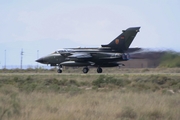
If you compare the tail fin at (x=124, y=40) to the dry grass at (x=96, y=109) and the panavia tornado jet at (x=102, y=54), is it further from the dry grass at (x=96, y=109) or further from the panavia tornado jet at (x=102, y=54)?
the dry grass at (x=96, y=109)

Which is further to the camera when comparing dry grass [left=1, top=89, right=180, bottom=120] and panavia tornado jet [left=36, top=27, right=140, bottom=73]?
panavia tornado jet [left=36, top=27, right=140, bottom=73]

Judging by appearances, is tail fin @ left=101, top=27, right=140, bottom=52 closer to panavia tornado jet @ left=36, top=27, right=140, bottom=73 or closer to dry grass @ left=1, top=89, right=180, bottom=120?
panavia tornado jet @ left=36, top=27, right=140, bottom=73

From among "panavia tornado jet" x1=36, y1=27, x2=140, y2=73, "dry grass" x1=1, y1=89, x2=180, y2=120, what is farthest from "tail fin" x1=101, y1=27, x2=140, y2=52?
"dry grass" x1=1, y1=89, x2=180, y2=120

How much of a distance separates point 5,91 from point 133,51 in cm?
2219

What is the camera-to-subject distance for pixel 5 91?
74.5 ft

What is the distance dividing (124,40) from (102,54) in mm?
2720

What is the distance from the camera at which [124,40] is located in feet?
137

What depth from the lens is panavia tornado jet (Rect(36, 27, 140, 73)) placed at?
41.6 meters

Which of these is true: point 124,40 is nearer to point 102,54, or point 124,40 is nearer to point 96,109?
point 102,54

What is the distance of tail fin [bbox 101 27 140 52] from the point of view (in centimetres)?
4160

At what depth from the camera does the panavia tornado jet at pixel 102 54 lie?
4156cm

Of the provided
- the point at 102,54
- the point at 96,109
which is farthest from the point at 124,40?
the point at 96,109

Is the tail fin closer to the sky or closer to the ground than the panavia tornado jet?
closer to the sky

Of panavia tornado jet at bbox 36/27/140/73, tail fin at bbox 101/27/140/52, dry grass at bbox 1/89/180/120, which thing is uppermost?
tail fin at bbox 101/27/140/52
